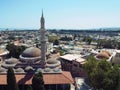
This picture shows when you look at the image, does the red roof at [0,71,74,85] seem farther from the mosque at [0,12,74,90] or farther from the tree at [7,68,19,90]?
the tree at [7,68,19,90]

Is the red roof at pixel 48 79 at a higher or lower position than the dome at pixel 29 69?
lower

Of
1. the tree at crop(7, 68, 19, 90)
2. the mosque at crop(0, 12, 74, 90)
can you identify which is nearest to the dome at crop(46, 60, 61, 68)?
the mosque at crop(0, 12, 74, 90)

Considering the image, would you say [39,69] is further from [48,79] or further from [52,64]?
[52,64]

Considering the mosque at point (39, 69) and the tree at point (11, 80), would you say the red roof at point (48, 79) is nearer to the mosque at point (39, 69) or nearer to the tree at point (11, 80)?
the mosque at point (39, 69)

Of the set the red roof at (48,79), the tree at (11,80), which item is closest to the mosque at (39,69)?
the red roof at (48,79)

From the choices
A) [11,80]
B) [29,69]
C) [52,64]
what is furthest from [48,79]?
[11,80]

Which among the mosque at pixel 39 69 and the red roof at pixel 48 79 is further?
the mosque at pixel 39 69

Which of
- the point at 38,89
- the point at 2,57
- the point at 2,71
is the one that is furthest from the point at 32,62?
the point at 2,57

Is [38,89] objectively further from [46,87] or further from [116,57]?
[116,57]
